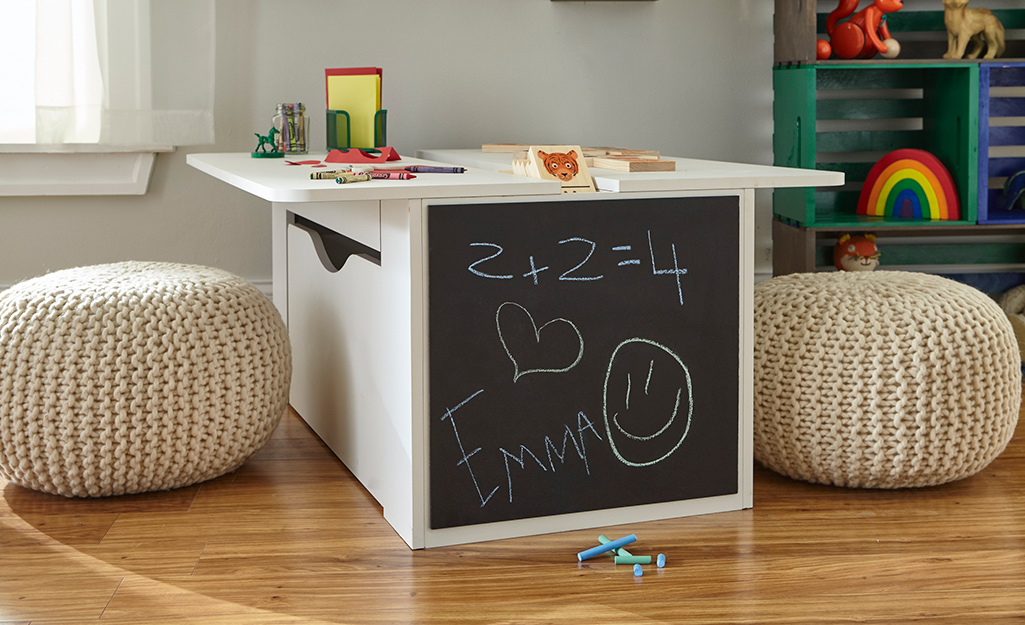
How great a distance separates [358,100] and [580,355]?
3.28 ft

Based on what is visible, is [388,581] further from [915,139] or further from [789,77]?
[915,139]

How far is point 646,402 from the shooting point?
4.82 feet

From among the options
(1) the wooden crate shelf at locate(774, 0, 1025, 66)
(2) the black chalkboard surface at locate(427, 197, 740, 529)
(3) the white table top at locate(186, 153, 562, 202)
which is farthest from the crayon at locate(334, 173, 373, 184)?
(1) the wooden crate shelf at locate(774, 0, 1025, 66)

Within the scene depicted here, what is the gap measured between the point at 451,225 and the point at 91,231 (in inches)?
52.5

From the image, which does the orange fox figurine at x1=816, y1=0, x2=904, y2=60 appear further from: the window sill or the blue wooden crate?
the window sill

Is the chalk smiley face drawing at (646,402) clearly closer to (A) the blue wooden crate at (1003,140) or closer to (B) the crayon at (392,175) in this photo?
(B) the crayon at (392,175)

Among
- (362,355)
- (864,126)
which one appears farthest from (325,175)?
(864,126)

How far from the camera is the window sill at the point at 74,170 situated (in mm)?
2244

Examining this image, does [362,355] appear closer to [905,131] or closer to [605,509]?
[605,509]

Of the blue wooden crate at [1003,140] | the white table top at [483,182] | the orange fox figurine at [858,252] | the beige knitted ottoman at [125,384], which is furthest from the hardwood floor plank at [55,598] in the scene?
the blue wooden crate at [1003,140]

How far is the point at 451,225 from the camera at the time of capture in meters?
1.34

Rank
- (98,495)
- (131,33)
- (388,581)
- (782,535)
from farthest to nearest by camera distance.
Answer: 1. (131,33)
2. (98,495)
3. (782,535)
4. (388,581)

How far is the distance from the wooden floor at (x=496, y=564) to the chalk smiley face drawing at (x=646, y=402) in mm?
115

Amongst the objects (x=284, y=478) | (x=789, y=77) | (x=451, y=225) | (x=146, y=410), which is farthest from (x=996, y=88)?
(x=146, y=410)
